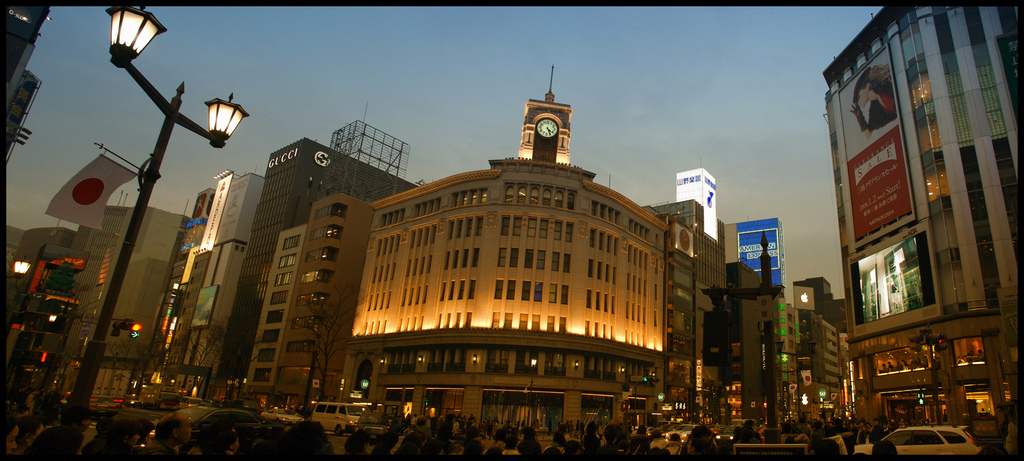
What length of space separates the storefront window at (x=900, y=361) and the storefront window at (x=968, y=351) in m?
3.08

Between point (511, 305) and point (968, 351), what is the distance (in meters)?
35.7

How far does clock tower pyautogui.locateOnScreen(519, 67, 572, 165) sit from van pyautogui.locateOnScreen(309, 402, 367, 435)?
4376 centimetres

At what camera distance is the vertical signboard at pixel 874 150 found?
48.6m

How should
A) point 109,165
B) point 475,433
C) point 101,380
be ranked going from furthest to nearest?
point 101,380, point 475,433, point 109,165

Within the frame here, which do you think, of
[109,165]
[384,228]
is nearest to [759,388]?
[384,228]

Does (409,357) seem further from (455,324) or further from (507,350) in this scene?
(507,350)

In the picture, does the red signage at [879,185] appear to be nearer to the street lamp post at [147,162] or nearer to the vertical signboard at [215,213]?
the street lamp post at [147,162]

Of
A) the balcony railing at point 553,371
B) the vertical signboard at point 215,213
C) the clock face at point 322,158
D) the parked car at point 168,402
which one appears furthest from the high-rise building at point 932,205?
the vertical signboard at point 215,213

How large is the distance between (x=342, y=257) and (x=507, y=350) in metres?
34.7

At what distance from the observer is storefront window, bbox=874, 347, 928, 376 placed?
149 feet

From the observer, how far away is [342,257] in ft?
254

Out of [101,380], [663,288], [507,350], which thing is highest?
[663,288]

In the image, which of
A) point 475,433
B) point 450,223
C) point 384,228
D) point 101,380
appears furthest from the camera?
point 101,380

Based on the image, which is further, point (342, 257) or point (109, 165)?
point (342, 257)
